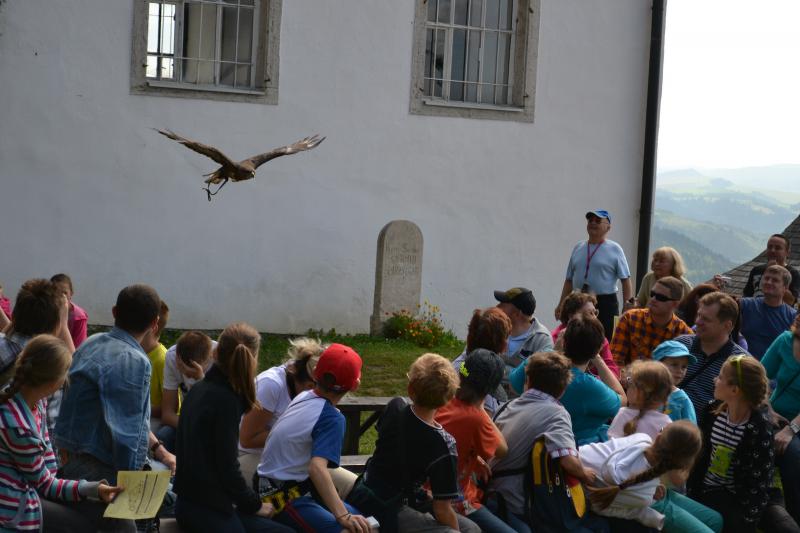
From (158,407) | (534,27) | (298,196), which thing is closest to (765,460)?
(158,407)

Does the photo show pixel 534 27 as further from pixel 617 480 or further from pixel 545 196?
pixel 617 480

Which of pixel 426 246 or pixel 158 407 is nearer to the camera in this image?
pixel 158 407

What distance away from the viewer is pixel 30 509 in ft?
16.6

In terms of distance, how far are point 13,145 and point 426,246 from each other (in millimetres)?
5381

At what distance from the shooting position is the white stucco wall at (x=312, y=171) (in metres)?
13.8

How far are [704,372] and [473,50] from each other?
9.11m

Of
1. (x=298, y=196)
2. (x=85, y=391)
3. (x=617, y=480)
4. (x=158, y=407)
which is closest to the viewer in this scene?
(x=85, y=391)

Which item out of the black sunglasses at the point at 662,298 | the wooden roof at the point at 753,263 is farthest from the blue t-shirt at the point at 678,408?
the wooden roof at the point at 753,263

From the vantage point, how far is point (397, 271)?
14.3m

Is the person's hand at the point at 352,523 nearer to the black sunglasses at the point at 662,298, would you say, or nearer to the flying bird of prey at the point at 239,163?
the black sunglasses at the point at 662,298

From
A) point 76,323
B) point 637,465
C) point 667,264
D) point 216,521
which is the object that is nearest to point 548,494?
point 637,465

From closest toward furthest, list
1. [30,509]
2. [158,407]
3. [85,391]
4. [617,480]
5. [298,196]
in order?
[30,509] < [85,391] < [617,480] < [158,407] < [298,196]

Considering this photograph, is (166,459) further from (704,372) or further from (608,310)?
(608,310)

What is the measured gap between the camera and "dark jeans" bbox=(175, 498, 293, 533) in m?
5.44
